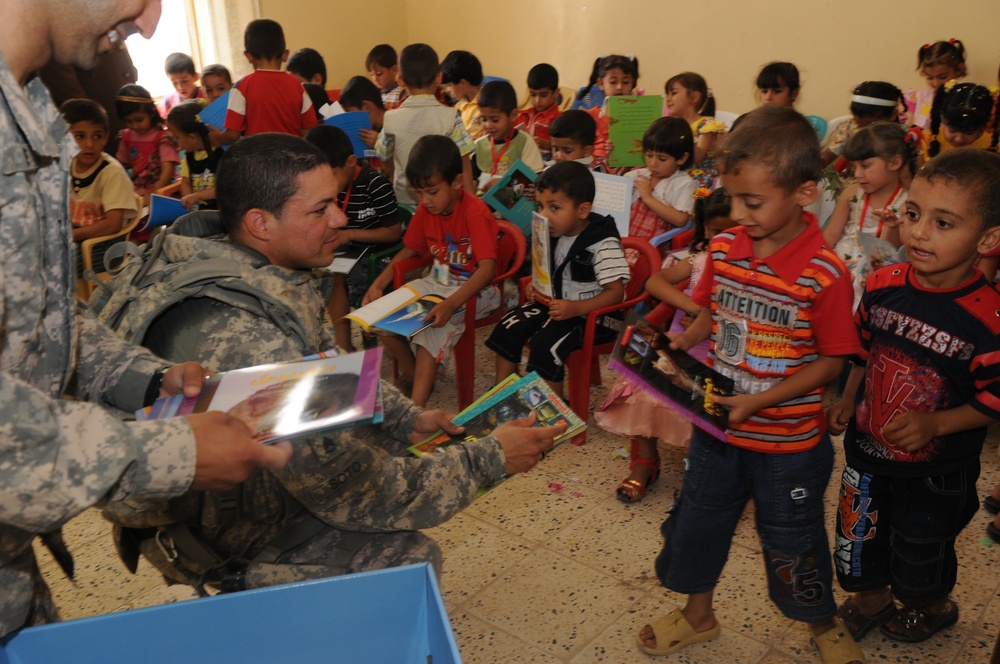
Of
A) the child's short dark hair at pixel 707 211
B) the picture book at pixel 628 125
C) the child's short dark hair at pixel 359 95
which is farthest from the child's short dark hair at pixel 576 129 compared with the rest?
the child's short dark hair at pixel 359 95

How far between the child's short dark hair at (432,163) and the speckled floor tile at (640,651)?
202 cm

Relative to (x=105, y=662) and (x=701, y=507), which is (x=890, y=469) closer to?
(x=701, y=507)

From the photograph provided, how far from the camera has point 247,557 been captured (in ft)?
5.80

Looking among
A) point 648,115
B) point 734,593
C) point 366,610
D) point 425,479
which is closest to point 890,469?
point 734,593

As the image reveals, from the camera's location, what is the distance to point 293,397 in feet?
4.19

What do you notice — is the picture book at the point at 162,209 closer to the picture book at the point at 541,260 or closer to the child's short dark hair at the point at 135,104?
the child's short dark hair at the point at 135,104

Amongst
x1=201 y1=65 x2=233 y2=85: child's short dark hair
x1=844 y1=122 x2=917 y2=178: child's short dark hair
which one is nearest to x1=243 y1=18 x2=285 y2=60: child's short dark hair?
x1=201 y1=65 x2=233 y2=85: child's short dark hair

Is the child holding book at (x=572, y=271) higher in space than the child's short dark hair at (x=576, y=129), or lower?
lower

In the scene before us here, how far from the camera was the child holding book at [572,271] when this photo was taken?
3.37 meters

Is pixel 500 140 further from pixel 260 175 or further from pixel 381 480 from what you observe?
pixel 381 480

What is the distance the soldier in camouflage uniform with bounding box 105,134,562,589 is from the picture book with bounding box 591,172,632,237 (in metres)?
2.34

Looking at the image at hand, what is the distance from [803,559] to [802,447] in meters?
0.30

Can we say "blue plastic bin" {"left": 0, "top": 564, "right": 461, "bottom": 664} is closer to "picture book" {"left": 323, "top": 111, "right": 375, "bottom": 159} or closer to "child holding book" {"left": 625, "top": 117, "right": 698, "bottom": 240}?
"child holding book" {"left": 625, "top": 117, "right": 698, "bottom": 240}

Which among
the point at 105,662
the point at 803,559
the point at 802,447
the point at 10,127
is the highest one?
the point at 10,127
